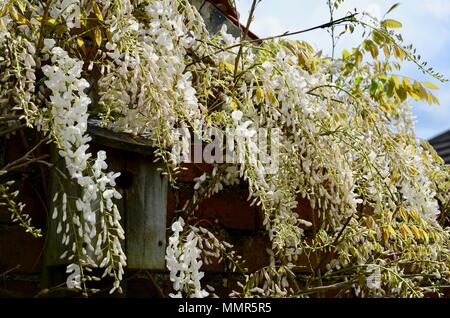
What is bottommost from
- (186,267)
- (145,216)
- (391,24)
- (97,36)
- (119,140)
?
(186,267)

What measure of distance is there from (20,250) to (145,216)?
1.16 ft

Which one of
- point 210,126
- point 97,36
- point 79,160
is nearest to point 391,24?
point 210,126

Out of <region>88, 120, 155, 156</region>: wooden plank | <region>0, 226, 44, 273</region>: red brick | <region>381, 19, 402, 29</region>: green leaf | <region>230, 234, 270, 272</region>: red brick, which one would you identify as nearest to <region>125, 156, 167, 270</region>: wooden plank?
<region>88, 120, 155, 156</region>: wooden plank

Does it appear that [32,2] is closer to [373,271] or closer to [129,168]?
[129,168]

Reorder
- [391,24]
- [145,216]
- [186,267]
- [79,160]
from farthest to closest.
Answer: [391,24] → [145,216] → [186,267] → [79,160]

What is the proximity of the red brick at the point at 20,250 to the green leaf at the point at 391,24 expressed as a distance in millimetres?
1123

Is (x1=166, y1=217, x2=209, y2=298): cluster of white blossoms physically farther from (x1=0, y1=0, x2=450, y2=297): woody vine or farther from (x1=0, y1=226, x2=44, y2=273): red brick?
(x1=0, y1=226, x2=44, y2=273): red brick

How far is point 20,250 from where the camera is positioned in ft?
7.46

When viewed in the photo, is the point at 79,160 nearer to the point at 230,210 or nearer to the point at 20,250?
the point at 20,250

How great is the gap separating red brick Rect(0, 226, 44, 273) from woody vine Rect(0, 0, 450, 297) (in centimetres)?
5

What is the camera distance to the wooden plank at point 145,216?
2154mm

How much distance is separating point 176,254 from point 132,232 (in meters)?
0.14

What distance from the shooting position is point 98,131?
212 cm
